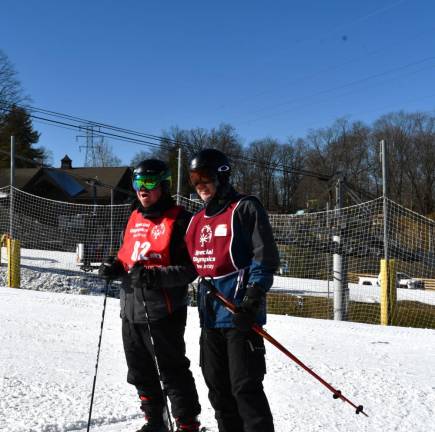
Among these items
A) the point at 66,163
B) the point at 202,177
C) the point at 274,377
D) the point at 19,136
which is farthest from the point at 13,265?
the point at 66,163

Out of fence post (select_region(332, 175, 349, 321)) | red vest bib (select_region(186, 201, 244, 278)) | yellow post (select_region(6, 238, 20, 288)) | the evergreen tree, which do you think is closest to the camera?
red vest bib (select_region(186, 201, 244, 278))

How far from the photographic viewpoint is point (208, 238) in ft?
8.59

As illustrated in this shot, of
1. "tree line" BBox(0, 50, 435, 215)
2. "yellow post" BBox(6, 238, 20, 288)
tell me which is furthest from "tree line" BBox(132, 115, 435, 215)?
"yellow post" BBox(6, 238, 20, 288)

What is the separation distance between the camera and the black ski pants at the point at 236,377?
238 cm

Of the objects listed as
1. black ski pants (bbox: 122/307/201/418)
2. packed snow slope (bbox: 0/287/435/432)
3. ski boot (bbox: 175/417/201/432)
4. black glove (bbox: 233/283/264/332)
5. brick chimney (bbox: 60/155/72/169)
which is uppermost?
brick chimney (bbox: 60/155/72/169)

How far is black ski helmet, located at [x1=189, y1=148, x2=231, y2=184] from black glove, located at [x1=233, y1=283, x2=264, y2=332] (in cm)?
65

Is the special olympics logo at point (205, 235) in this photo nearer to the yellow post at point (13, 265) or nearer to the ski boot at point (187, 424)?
the ski boot at point (187, 424)

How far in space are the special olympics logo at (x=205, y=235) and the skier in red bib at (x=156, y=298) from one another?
0.73 ft

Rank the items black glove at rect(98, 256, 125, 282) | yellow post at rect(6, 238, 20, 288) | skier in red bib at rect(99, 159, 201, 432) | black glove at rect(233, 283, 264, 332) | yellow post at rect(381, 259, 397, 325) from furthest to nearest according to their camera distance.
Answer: yellow post at rect(6, 238, 20, 288) → yellow post at rect(381, 259, 397, 325) → black glove at rect(98, 256, 125, 282) → skier in red bib at rect(99, 159, 201, 432) → black glove at rect(233, 283, 264, 332)

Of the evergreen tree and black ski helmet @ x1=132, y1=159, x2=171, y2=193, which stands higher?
the evergreen tree

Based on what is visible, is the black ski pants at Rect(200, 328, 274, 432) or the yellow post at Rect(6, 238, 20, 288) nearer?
the black ski pants at Rect(200, 328, 274, 432)

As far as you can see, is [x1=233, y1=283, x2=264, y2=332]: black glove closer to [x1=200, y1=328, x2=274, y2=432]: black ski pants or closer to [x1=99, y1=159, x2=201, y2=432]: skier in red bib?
[x1=200, y1=328, x2=274, y2=432]: black ski pants

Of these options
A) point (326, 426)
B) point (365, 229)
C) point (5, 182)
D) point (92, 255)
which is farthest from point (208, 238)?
point (5, 182)

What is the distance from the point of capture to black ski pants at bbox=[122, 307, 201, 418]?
2.80 metres
